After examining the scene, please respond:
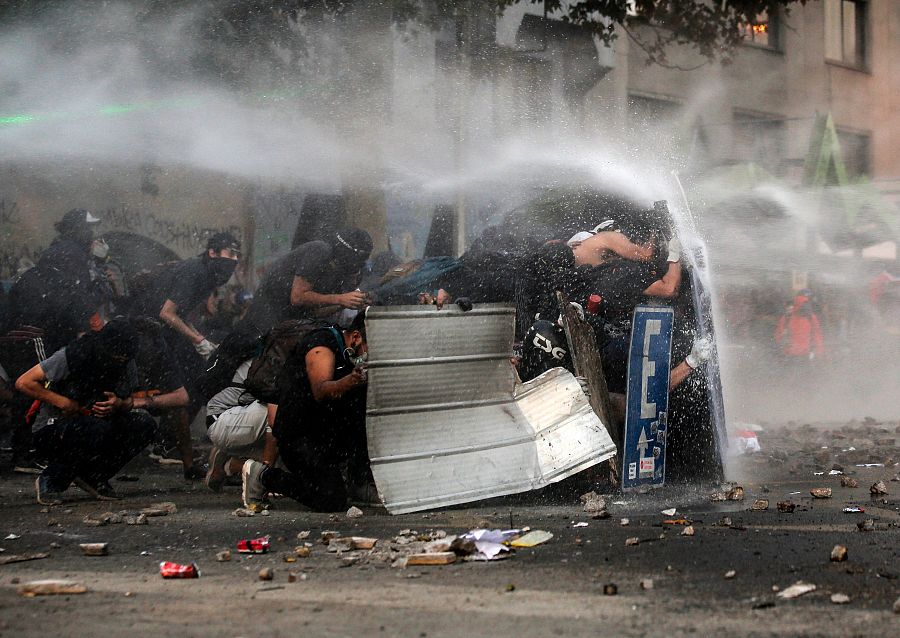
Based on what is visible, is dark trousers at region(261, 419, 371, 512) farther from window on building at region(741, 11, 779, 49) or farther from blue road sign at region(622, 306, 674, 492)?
window on building at region(741, 11, 779, 49)

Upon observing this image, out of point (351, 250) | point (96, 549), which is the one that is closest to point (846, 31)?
point (351, 250)

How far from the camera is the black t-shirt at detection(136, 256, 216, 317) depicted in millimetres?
7562

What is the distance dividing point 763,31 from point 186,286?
1000 centimetres

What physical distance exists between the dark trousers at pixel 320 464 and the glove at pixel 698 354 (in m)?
1.87

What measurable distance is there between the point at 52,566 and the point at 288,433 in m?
1.58

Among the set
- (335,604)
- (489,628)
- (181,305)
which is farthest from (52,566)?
(181,305)

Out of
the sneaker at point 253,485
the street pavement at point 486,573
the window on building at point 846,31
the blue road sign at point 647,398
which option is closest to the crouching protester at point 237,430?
the street pavement at point 486,573

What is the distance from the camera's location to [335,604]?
334cm

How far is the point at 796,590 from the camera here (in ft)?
11.3

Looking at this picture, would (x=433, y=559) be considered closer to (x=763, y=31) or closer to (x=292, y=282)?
(x=292, y=282)

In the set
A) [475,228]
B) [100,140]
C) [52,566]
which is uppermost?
[100,140]

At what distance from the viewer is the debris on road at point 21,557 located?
162 inches

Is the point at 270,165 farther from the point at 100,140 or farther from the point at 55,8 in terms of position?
the point at 55,8

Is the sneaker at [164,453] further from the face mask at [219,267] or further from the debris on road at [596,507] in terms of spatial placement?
the debris on road at [596,507]
